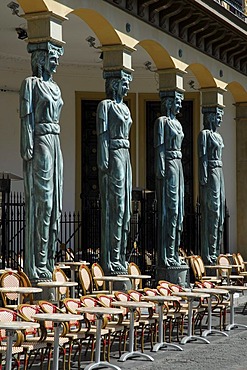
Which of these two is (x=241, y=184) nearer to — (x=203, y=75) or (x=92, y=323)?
(x=203, y=75)

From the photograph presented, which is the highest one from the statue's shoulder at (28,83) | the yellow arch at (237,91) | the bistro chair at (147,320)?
the yellow arch at (237,91)

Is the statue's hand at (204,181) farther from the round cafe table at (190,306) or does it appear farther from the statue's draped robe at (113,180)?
the round cafe table at (190,306)

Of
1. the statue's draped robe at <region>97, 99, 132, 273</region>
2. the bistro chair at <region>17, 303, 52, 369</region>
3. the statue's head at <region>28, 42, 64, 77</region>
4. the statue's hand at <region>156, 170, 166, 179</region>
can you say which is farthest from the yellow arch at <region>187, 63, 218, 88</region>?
the bistro chair at <region>17, 303, 52, 369</region>

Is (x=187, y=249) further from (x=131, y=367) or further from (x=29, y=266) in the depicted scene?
(x=131, y=367)

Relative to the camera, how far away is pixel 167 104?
17.3 metres

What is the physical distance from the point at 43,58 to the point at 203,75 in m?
7.32

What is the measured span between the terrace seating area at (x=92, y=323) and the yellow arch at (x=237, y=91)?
25.7 feet

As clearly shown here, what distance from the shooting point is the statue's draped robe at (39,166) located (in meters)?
12.4

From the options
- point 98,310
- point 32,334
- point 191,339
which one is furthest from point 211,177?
point 32,334

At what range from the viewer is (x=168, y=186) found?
17.0 meters

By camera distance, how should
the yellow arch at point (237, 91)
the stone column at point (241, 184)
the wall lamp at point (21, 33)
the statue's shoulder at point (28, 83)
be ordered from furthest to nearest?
the stone column at point (241, 184)
the yellow arch at point (237, 91)
the wall lamp at point (21, 33)
the statue's shoulder at point (28, 83)

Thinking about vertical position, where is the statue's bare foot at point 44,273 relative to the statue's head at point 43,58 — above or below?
below

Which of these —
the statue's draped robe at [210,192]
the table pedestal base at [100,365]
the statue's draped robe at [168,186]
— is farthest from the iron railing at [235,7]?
the table pedestal base at [100,365]

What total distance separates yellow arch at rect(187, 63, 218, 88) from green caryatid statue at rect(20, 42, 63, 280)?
22.1ft
